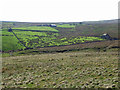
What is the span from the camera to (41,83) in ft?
47.2

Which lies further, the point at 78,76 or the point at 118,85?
the point at 78,76

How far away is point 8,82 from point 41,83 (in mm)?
4112

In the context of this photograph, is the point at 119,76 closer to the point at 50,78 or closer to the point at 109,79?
the point at 109,79

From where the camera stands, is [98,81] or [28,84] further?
[28,84]

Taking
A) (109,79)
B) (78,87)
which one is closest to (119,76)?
(109,79)

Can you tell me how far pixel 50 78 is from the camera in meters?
15.9

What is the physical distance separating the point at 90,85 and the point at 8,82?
936cm

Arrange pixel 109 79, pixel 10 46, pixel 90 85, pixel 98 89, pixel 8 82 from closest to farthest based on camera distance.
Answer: pixel 98 89, pixel 90 85, pixel 109 79, pixel 8 82, pixel 10 46

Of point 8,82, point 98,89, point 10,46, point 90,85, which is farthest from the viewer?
point 10,46

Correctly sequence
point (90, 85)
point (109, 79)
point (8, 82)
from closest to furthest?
point (90, 85), point (109, 79), point (8, 82)

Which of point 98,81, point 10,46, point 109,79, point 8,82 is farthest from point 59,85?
point 10,46

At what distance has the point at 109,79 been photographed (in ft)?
45.8

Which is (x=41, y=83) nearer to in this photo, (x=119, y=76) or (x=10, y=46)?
(x=119, y=76)

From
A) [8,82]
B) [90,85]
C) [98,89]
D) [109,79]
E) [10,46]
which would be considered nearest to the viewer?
[98,89]
